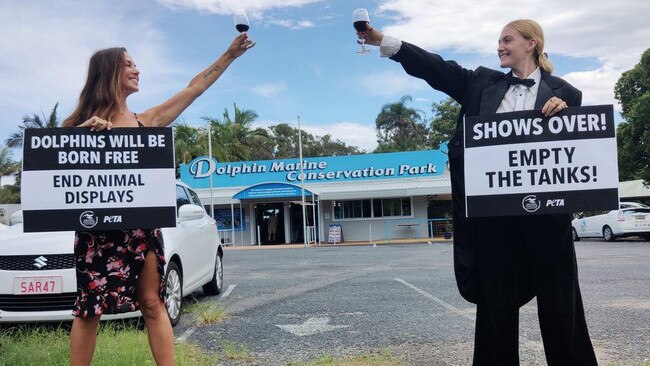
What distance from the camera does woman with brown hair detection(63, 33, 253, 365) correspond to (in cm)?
266

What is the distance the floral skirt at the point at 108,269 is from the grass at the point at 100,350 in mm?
1008

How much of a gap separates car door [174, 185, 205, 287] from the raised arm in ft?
8.98

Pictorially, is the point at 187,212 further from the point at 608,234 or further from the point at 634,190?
the point at 634,190

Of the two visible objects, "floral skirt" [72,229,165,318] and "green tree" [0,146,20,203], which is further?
"green tree" [0,146,20,203]

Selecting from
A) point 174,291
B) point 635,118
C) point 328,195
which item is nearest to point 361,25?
point 174,291

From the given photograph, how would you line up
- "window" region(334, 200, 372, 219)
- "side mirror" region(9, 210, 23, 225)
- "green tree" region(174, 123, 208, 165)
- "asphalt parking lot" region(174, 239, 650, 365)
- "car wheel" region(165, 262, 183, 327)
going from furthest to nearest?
1. "green tree" region(174, 123, 208, 165)
2. "window" region(334, 200, 372, 219)
3. "side mirror" region(9, 210, 23, 225)
4. "car wheel" region(165, 262, 183, 327)
5. "asphalt parking lot" region(174, 239, 650, 365)

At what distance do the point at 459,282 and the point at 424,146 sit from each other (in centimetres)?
4260

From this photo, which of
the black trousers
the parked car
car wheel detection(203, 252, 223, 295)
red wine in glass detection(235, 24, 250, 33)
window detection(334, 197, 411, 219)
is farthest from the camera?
window detection(334, 197, 411, 219)

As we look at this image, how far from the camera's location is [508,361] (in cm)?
257

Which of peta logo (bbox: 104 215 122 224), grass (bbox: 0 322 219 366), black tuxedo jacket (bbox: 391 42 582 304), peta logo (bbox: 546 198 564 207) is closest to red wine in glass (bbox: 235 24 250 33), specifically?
black tuxedo jacket (bbox: 391 42 582 304)

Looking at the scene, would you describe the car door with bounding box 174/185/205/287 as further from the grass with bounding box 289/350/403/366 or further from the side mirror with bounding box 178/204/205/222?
the grass with bounding box 289/350/403/366

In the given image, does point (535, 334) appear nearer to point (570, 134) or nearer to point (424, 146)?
point (570, 134)

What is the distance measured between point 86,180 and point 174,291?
9.45 feet

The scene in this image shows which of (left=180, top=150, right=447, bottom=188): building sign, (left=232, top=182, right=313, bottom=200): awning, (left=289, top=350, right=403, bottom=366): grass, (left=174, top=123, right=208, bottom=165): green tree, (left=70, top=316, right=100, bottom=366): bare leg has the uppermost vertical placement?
(left=174, top=123, right=208, bottom=165): green tree
